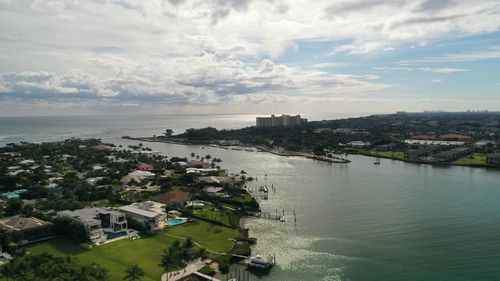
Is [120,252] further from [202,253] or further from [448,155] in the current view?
[448,155]

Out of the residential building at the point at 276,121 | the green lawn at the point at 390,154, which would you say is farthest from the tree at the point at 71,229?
the residential building at the point at 276,121

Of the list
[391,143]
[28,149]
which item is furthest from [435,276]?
[28,149]

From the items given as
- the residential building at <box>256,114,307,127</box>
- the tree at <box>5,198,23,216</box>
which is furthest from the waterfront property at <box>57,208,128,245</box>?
the residential building at <box>256,114,307,127</box>

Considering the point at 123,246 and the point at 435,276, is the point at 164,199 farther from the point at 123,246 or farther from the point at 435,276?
the point at 435,276

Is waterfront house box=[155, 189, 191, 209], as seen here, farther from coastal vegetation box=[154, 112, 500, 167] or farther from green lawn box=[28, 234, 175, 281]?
coastal vegetation box=[154, 112, 500, 167]

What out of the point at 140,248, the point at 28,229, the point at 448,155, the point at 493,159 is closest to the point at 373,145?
the point at 448,155

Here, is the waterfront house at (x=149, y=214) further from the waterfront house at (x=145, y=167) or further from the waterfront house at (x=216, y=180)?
the waterfront house at (x=145, y=167)
